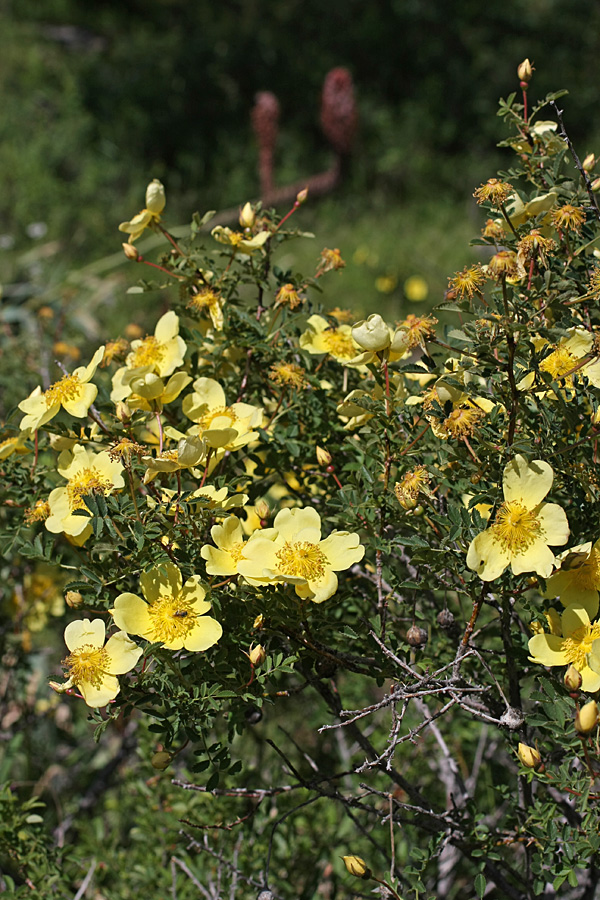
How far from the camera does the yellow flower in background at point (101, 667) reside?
38.8 inches

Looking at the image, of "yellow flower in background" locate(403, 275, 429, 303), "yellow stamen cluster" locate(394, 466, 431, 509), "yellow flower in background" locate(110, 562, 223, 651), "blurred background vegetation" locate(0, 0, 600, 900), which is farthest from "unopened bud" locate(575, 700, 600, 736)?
"yellow flower in background" locate(403, 275, 429, 303)

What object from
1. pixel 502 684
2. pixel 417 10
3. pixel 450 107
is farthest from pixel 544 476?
pixel 417 10

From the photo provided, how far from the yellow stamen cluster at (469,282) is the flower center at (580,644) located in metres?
0.42

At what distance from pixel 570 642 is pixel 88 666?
557mm

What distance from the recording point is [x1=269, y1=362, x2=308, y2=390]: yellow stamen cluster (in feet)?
4.12

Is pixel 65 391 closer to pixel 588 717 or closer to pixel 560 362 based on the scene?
pixel 560 362

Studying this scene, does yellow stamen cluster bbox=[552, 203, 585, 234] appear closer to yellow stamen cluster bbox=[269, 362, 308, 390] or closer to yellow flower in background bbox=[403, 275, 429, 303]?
yellow stamen cluster bbox=[269, 362, 308, 390]

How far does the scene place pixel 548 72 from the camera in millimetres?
7312

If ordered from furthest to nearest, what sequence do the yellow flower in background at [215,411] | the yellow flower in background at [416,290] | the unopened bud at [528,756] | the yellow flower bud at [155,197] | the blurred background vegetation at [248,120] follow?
the blurred background vegetation at [248,120], the yellow flower in background at [416,290], the yellow flower bud at [155,197], the yellow flower in background at [215,411], the unopened bud at [528,756]

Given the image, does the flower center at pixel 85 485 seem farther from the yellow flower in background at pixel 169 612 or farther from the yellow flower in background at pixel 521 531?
the yellow flower in background at pixel 521 531

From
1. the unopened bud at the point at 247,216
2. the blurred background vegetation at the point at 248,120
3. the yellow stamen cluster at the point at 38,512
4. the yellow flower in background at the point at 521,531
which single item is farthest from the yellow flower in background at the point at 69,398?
the blurred background vegetation at the point at 248,120

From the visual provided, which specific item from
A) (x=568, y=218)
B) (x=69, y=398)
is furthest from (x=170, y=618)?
(x=568, y=218)

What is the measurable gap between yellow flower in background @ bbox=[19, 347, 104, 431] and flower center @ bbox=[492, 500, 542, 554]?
56 centimetres

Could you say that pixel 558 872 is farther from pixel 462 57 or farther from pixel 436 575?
pixel 462 57
